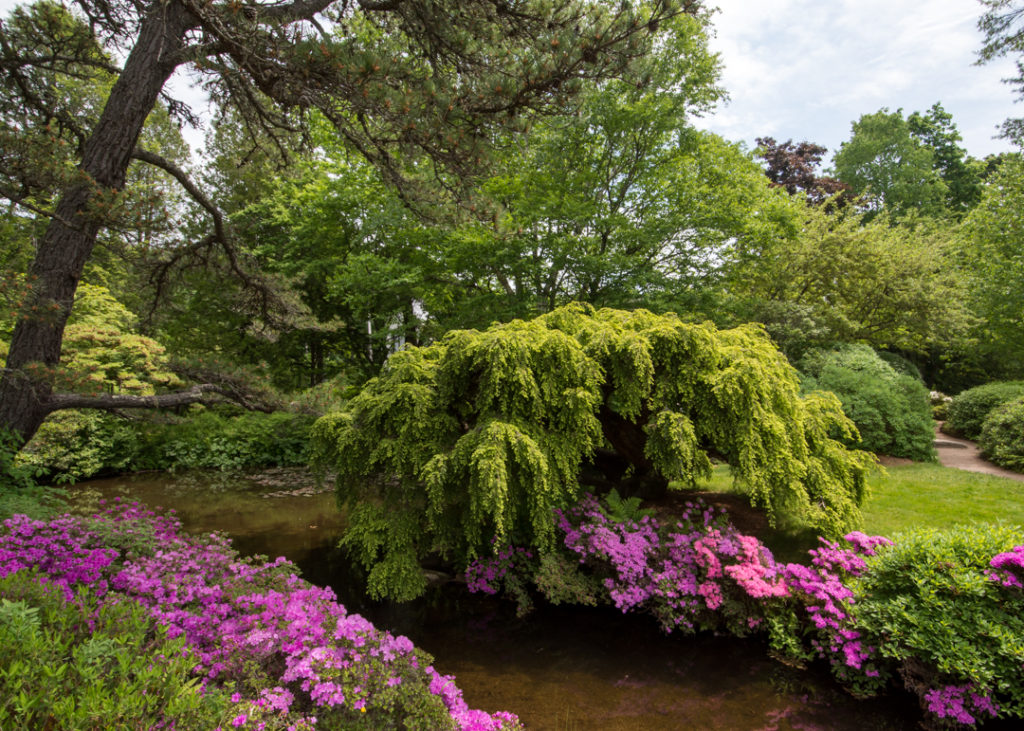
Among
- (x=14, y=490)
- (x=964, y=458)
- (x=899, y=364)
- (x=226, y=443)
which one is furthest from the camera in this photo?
(x=899, y=364)

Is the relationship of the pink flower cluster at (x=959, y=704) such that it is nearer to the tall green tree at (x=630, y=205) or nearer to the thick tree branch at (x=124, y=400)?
the thick tree branch at (x=124, y=400)

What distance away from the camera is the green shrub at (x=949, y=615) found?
126 inches

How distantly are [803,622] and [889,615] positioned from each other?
0.90 meters

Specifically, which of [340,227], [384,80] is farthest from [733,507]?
[340,227]

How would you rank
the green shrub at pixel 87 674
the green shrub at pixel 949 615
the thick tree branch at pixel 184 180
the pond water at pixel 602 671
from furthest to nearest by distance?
the thick tree branch at pixel 184 180 → the pond water at pixel 602 671 → the green shrub at pixel 949 615 → the green shrub at pixel 87 674

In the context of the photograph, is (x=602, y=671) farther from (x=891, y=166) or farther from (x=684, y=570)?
(x=891, y=166)

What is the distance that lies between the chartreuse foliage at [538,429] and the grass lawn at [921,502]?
2.55ft

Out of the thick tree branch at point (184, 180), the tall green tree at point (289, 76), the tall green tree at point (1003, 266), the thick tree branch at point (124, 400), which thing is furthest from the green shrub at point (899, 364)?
the thick tree branch at point (124, 400)

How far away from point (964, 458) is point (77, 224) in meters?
14.8

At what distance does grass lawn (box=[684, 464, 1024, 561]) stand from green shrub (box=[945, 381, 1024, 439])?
4902 millimetres

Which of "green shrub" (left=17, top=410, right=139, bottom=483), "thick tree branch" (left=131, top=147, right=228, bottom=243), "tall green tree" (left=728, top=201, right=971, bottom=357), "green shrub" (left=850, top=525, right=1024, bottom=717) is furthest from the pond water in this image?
"tall green tree" (left=728, top=201, right=971, bottom=357)

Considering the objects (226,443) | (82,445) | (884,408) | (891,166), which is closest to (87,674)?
(82,445)

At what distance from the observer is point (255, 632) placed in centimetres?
266

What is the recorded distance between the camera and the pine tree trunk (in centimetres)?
392
